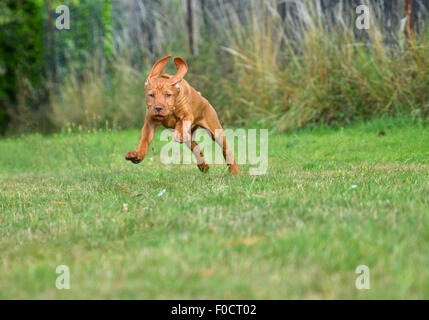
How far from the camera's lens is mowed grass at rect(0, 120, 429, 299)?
2.05 meters

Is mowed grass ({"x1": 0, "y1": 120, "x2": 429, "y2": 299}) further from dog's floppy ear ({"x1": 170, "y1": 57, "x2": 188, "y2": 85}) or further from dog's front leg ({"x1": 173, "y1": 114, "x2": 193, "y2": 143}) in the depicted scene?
dog's floppy ear ({"x1": 170, "y1": 57, "x2": 188, "y2": 85})

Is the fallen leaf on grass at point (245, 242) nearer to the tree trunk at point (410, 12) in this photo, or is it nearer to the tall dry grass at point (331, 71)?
the tall dry grass at point (331, 71)

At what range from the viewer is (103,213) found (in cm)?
337

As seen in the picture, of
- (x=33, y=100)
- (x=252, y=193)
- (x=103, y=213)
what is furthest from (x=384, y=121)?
(x=33, y=100)

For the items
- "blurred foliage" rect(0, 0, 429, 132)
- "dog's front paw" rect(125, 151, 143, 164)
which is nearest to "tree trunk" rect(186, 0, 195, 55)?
"blurred foliage" rect(0, 0, 429, 132)

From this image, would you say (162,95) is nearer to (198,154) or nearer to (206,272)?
(198,154)

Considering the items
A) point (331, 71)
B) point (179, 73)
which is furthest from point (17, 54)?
point (179, 73)

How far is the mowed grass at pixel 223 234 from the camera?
6.72 ft

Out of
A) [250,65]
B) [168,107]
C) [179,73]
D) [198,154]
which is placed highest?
[250,65]

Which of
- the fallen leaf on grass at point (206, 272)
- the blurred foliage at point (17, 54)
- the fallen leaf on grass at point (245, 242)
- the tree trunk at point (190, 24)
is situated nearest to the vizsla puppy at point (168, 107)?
the fallen leaf on grass at point (245, 242)

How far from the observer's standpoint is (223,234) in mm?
2656

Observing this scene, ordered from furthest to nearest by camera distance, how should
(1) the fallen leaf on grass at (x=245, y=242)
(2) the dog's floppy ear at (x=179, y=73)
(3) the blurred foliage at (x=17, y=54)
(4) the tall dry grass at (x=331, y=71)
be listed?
(3) the blurred foliage at (x=17, y=54) → (4) the tall dry grass at (x=331, y=71) → (2) the dog's floppy ear at (x=179, y=73) → (1) the fallen leaf on grass at (x=245, y=242)

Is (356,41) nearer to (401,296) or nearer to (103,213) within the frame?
(103,213)

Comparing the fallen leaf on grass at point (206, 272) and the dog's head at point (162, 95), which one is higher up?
the dog's head at point (162, 95)
